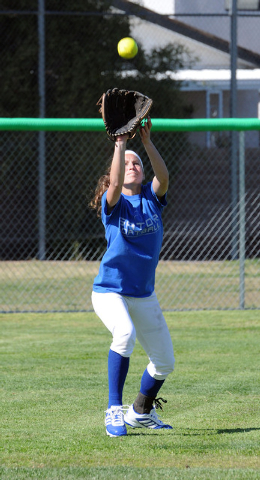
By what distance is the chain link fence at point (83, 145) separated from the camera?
1143cm

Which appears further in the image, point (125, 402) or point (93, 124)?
point (93, 124)

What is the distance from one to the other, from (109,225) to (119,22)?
9.06 meters

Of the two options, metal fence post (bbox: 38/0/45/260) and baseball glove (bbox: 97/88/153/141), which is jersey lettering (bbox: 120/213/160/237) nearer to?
baseball glove (bbox: 97/88/153/141)

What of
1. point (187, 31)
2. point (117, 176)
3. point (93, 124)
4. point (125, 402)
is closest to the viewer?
point (117, 176)

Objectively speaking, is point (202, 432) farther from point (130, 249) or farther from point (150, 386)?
point (130, 249)

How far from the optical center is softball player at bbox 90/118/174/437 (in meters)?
3.88

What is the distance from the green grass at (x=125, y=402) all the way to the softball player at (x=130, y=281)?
253mm

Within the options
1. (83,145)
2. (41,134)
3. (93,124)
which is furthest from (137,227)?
(83,145)

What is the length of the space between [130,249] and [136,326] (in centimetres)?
44

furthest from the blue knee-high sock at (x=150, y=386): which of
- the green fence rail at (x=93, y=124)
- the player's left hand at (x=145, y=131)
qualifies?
the green fence rail at (x=93, y=124)

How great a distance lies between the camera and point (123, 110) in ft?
13.5

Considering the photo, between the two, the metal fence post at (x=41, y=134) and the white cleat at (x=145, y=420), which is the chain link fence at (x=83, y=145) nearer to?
the metal fence post at (x=41, y=134)

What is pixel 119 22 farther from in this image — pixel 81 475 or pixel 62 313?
pixel 81 475

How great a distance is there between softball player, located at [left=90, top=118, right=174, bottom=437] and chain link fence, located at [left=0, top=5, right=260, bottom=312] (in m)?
6.51
